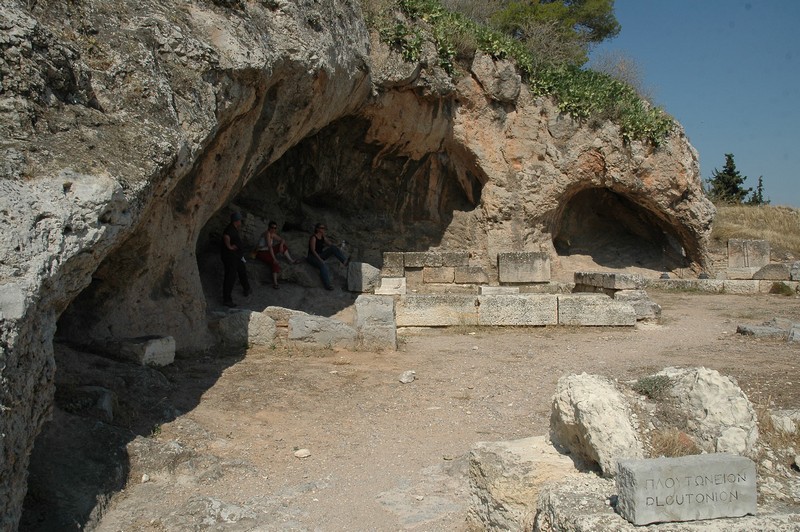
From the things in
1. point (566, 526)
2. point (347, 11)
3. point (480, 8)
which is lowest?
point (566, 526)

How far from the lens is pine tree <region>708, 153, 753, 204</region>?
27.8 meters

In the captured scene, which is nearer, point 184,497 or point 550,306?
point 184,497

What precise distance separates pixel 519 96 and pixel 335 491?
43.9ft

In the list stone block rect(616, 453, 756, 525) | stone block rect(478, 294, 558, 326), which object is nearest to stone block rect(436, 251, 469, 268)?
stone block rect(478, 294, 558, 326)

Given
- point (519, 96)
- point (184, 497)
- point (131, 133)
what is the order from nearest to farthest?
1. point (184, 497)
2. point (131, 133)
3. point (519, 96)

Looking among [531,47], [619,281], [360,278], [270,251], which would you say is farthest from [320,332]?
[531,47]

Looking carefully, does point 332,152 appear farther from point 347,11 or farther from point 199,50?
point 199,50

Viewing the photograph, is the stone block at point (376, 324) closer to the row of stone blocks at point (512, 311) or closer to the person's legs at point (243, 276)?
the row of stone blocks at point (512, 311)

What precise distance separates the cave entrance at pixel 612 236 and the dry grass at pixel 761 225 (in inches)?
64.9

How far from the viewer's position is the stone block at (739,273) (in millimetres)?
18031

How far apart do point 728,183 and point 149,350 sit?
27957 millimetres

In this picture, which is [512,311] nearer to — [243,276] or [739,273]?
[243,276]

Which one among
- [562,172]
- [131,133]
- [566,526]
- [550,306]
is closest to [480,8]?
[562,172]

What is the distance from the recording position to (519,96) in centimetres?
1656
